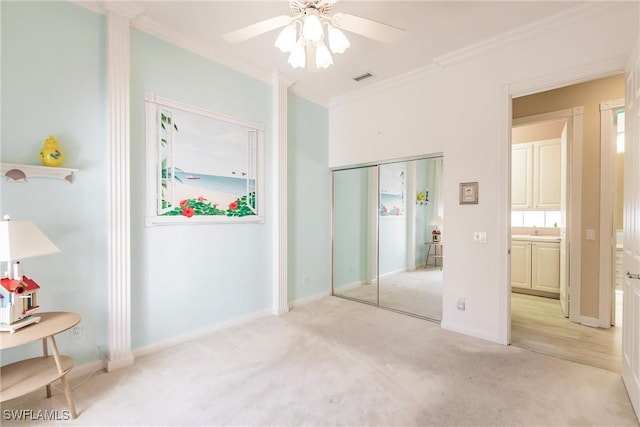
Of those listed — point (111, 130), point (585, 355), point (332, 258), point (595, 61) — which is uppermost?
point (595, 61)

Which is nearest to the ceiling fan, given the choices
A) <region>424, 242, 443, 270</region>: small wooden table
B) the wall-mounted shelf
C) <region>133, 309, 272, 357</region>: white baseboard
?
the wall-mounted shelf

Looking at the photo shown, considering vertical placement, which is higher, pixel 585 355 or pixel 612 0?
pixel 612 0

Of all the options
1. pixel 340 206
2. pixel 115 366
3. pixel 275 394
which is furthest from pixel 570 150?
pixel 115 366

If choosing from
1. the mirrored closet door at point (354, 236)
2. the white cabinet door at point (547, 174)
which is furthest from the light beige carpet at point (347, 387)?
the white cabinet door at point (547, 174)

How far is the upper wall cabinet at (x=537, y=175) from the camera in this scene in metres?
4.85

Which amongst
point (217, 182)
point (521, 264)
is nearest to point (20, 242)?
point (217, 182)

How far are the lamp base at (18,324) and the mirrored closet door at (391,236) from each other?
3.63 meters

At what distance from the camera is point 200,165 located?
3.23 meters

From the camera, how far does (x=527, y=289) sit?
481cm

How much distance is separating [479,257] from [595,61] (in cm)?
202

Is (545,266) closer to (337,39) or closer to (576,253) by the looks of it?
Result: (576,253)

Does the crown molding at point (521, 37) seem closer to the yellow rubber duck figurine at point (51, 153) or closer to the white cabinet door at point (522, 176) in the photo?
the white cabinet door at point (522, 176)

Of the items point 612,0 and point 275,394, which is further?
point 612,0

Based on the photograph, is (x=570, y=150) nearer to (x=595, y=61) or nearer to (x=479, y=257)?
(x=595, y=61)
